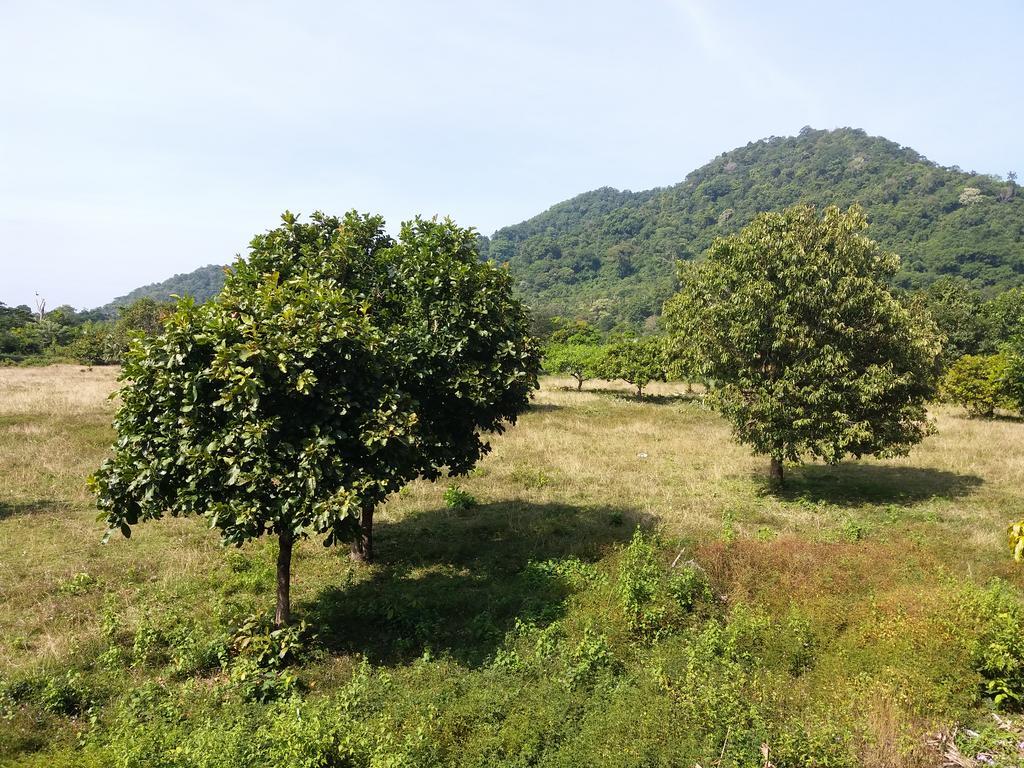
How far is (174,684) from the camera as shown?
906 cm

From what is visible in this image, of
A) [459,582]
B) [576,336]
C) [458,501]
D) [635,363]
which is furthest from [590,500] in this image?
[576,336]

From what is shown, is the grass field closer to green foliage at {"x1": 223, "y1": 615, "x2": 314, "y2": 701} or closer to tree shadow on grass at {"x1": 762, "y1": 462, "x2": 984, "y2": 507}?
green foliage at {"x1": 223, "y1": 615, "x2": 314, "y2": 701}

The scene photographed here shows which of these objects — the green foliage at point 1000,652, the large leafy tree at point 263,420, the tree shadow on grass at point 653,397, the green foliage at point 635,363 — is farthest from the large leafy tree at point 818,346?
the green foliage at point 635,363

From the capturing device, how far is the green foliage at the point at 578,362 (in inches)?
1905

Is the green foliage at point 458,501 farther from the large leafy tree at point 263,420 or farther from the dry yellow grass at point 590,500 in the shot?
the large leafy tree at point 263,420

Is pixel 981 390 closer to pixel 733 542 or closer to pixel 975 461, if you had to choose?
pixel 975 461

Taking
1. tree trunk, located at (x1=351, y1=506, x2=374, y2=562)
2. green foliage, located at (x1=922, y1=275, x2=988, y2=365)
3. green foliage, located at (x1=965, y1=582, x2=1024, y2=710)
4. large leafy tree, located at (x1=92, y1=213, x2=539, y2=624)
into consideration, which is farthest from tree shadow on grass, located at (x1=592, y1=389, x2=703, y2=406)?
large leafy tree, located at (x1=92, y1=213, x2=539, y2=624)

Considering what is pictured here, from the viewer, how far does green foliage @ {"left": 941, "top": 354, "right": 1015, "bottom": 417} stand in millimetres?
33562

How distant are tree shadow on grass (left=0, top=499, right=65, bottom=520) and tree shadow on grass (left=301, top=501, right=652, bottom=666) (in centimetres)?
940

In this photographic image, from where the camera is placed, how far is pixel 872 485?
2088 centimetres

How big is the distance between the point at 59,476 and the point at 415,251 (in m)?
15.7

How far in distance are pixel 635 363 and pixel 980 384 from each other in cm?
2151

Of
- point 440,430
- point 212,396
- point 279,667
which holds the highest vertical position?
point 212,396

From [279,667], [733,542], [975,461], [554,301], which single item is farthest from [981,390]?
[554,301]
